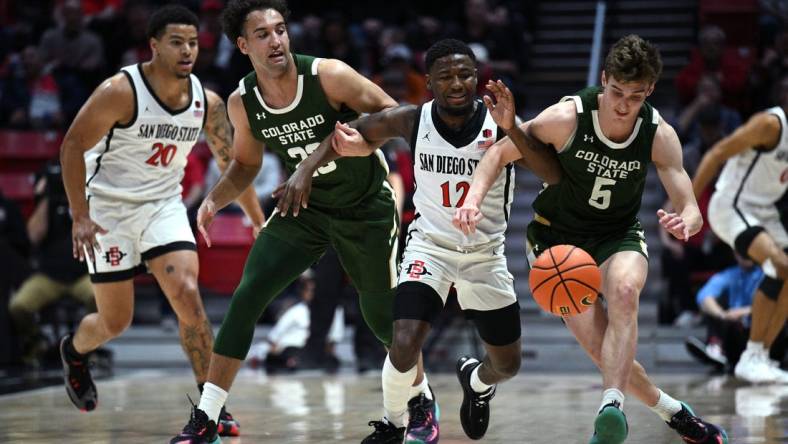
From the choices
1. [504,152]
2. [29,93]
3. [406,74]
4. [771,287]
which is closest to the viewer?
[504,152]

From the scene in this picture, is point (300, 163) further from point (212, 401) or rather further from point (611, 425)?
point (611, 425)

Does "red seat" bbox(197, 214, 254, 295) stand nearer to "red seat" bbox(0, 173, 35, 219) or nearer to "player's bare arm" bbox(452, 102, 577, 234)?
"red seat" bbox(0, 173, 35, 219)

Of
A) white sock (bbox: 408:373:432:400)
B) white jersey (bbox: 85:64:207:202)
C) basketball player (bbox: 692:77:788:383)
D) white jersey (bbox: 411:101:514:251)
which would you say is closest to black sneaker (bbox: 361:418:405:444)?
white sock (bbox: 408:373:432:400)

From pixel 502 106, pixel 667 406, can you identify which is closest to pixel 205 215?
pixel 502 106

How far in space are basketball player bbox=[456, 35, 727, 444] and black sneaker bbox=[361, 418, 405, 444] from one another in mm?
940

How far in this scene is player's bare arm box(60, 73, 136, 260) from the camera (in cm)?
611

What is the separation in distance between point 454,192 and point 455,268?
35cm

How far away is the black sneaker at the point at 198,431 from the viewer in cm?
528

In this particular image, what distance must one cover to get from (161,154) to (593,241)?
8.44 feet

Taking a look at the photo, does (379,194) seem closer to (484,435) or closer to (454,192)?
(454,192)

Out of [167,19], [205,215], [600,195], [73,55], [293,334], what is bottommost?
[293,334]

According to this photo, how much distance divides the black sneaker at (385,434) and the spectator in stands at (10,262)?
5.85 m

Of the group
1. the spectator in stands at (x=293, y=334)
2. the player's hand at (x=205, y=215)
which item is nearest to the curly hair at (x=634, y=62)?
the player's hand at (x=205, y=215)

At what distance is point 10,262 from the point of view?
10461 millimetres
